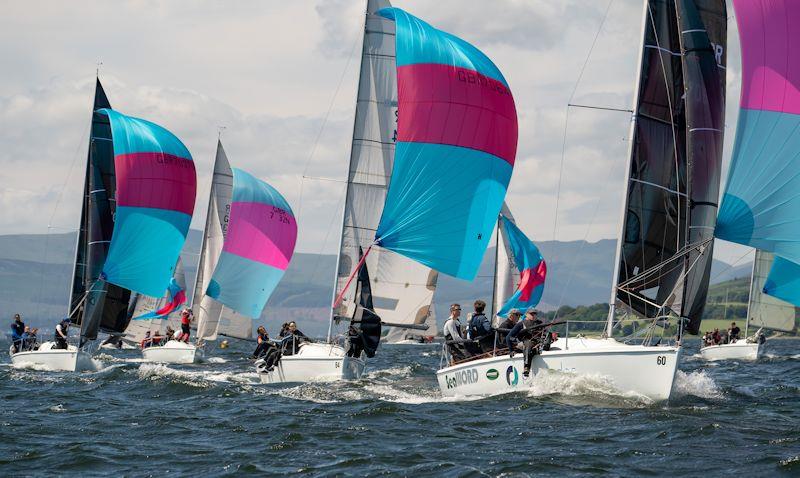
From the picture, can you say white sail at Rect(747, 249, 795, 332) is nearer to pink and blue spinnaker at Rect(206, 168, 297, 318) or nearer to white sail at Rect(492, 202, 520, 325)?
white sail at Rect(492, 202, 520, 325)

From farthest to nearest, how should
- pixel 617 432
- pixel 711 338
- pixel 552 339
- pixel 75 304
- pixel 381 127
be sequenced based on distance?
1. pixel 711 338
2. pixel 75 304
3. pixel 381 127
4. pixel 552 339
5. pixel 617 432

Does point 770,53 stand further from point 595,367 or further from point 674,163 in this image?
point 595,367

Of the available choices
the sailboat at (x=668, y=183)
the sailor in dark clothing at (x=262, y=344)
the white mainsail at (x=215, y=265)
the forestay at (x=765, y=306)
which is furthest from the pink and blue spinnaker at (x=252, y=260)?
the forestay at (x=765, y=306)

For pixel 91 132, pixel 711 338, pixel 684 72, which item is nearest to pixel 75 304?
pixel 91 132

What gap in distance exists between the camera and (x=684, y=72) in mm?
20062

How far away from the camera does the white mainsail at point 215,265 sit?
42094 millimetres

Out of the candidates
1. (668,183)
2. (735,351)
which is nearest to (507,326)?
(668,183)

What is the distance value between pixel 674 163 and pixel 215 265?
25.4 m

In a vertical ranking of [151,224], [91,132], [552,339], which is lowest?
[552,339]

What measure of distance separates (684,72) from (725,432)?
7744mm

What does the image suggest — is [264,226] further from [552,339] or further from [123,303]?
[552,339]

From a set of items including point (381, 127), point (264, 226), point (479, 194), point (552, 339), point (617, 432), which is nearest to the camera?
point (617, 432)

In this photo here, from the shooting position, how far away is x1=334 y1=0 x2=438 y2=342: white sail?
2827 centimetres

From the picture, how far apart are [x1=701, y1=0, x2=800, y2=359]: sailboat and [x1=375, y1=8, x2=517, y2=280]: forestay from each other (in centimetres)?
665
